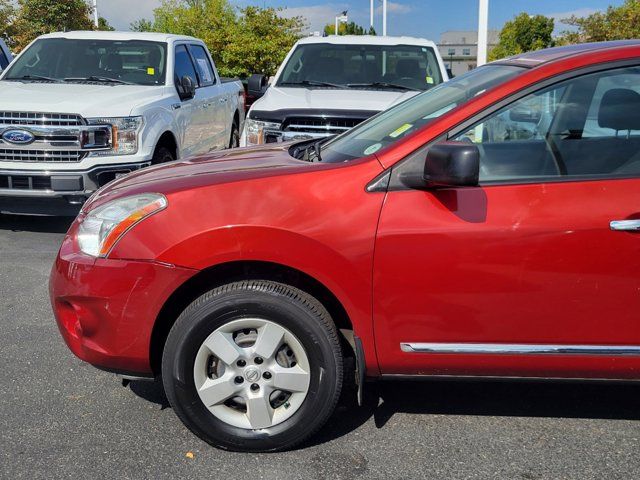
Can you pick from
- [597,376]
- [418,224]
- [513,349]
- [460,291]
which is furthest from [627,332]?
[418,224]

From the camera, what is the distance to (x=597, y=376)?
3.13m

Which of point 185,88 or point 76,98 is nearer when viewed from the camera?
point 76,98

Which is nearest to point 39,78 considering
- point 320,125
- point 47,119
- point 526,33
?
point 47,119

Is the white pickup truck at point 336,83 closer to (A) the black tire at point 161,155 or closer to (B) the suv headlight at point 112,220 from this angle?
(A) the black tire at point 161,155

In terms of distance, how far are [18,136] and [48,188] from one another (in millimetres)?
565

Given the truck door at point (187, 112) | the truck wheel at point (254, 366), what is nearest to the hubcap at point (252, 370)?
the truck wheel at point (254, 366)

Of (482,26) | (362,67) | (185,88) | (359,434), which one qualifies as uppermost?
(482,26)

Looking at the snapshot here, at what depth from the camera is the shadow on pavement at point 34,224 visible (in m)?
7.55

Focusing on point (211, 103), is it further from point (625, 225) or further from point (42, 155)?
point (625, 225)

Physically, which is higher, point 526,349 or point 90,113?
point 90,113

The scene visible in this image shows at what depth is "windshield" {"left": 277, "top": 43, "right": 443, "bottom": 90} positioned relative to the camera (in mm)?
7793

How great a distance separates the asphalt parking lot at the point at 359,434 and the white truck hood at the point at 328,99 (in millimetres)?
3380

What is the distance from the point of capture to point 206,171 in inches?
134

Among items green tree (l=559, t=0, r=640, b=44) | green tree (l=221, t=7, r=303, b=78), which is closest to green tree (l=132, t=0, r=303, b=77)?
green tree (l=221, t=7, r=303, b=78)
